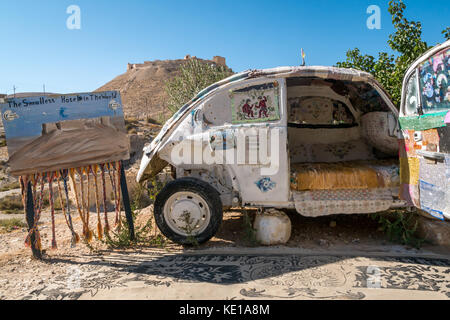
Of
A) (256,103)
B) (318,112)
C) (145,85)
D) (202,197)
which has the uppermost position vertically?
(145,85)

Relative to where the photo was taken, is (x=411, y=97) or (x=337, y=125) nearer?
(x=411, y=97)

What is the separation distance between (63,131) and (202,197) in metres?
1.84

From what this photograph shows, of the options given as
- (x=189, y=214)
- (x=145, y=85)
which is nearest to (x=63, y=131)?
(x=189, y=214)

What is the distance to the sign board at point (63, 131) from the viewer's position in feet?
12.7

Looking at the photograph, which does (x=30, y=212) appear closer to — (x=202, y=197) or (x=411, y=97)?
(x=202, y=197)

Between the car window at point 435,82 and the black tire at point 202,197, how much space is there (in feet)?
8.34

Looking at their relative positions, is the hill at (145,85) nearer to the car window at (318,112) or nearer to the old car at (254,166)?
the car window at (318,112)

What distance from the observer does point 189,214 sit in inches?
168

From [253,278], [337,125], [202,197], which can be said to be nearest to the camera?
[253,278]

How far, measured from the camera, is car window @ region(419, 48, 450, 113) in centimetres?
324

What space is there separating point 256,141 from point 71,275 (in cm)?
254

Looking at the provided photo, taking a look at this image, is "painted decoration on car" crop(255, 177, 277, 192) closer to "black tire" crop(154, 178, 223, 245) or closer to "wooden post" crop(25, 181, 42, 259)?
"black tire" crop(154, 178, 223, 245)

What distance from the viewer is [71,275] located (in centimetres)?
356
